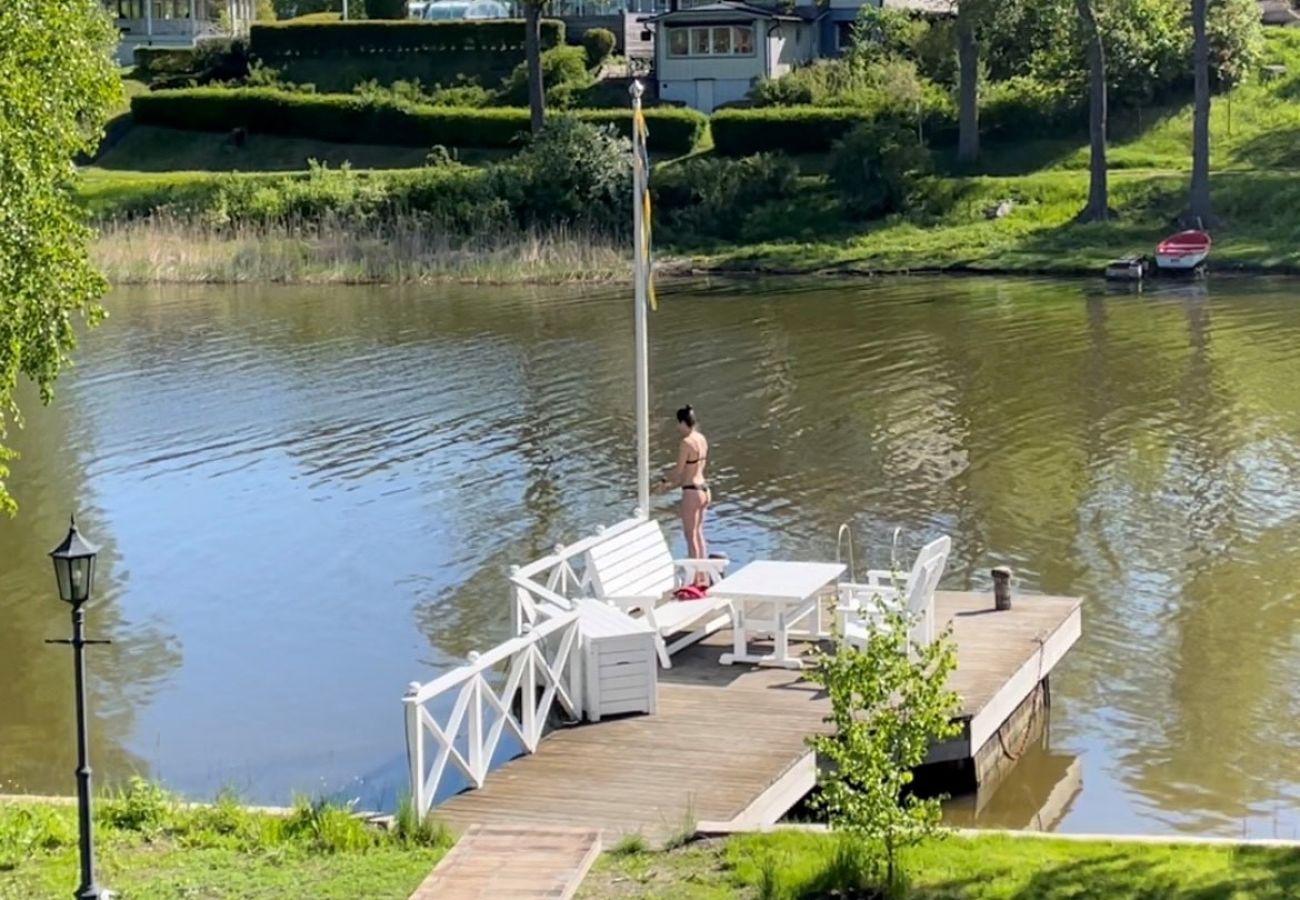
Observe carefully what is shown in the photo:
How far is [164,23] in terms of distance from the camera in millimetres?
91625

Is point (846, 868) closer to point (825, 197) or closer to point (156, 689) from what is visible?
point (156, 689)

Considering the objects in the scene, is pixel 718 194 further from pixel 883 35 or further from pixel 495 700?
pixel 495 700

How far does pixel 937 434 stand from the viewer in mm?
30359

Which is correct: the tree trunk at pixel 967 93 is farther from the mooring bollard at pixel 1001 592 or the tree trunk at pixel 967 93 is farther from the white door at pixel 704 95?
the mooring bollard at pixel 1001 592

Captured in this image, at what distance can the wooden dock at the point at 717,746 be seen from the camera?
13.5m

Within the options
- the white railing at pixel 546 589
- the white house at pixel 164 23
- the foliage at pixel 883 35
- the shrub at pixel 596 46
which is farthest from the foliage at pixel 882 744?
the white house at pixel 164 23

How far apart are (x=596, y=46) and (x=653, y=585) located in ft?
188

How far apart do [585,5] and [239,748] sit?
230ft

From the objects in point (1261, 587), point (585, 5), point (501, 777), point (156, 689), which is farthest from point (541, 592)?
point (585, 5)

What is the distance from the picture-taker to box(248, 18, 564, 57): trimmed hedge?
7331 cm

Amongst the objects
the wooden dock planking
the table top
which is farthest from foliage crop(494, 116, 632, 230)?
the wooden dock planking

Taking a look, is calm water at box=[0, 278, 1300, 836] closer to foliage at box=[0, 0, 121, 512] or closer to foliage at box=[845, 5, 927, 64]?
foliage at box=[0, 0, 121, 512]

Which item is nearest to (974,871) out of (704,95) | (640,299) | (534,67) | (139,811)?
(139,811)

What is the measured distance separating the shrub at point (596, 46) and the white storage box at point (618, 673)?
5901 cm
